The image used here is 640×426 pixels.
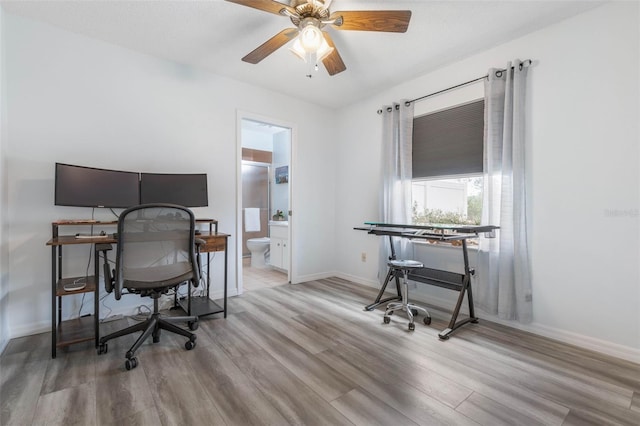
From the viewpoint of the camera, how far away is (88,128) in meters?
2.57

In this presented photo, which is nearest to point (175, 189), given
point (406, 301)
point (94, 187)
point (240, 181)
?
point (94, 187)

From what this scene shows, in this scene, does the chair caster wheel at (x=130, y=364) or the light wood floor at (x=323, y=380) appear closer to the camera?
the light wood floor at (x=323, y=380)

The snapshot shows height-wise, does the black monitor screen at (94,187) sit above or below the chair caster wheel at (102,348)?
above

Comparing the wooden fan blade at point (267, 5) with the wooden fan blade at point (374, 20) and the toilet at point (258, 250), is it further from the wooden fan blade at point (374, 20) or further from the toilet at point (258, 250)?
the toilet at point (258, 250)

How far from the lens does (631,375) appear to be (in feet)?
5.94

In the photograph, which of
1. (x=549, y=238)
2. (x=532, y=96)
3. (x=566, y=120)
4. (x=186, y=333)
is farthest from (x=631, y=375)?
(x=186, y=333)

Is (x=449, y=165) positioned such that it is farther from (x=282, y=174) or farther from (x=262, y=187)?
(x=262, y=187)

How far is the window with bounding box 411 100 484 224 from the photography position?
287 cm

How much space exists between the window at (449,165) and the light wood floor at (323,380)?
124 centimetres

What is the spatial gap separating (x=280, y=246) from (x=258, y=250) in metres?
0.78

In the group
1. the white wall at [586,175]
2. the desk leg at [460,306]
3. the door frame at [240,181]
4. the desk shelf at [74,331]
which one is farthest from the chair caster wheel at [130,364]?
the white wall at [586,175]

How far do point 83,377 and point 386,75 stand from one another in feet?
12.3

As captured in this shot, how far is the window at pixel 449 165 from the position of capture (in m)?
2.87

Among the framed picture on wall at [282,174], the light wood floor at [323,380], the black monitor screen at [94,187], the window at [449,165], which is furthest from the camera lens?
the framed picture on wall at [282,174]
